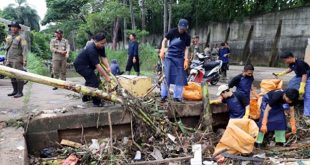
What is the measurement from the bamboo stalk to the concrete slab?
759mm

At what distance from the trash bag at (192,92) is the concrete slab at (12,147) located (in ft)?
9.32

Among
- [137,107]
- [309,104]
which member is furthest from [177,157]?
[309,104]

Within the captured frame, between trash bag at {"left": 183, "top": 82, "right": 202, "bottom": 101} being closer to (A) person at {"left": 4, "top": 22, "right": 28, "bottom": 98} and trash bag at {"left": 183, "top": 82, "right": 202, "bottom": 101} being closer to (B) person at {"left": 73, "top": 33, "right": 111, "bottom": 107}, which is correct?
(B) person at {"left": 73, "top": 33, "right": 111, "bottom": 107}

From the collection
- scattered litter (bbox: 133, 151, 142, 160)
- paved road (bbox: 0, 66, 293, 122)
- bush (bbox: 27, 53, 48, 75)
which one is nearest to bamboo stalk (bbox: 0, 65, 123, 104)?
paved road (bbox: 0, 66, 293, 122)

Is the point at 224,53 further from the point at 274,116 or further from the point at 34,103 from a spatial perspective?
the point at 34,103

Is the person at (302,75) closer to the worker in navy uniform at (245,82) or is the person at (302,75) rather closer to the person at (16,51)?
the worker in navy uniform at (245,82)

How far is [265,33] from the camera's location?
18.2m

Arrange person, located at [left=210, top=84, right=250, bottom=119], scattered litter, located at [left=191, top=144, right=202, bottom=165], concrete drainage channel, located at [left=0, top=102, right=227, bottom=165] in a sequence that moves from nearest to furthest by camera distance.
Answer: scattered litter, located at [left=191, top=144, right=202, bottom=165]
concrete drainage channel, located at [left=0, top=102, right=227, bottom=165]
person, located at [left=210, top=84, right=250, bottom=119]

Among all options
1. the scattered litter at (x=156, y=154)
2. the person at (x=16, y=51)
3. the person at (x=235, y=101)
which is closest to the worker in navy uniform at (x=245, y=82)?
the person at (x=235, y=101)

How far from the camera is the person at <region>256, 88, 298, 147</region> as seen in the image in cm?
546

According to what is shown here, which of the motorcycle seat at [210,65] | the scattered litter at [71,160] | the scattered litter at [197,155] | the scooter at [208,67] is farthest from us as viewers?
the motorcycle seat at [210,65]

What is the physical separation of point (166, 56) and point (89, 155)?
2171mm

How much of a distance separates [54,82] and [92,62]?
0.73 meters

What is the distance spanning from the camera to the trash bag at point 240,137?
16.6 ft
